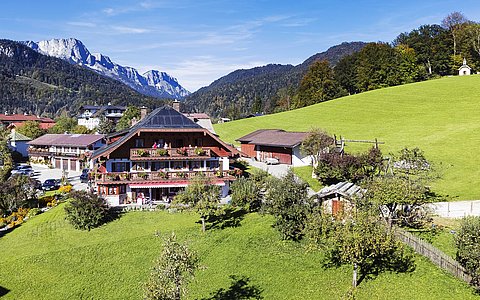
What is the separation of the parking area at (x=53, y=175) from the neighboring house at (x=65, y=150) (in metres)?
2.11

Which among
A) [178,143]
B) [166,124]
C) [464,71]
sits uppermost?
[464,71]

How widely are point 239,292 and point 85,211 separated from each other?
58.6ft

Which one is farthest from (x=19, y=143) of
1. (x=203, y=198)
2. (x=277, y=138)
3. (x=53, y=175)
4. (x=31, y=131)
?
(x=203, y=198)

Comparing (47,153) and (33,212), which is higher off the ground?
(47,153)

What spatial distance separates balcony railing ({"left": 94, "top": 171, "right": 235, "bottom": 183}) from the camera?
3900 cm

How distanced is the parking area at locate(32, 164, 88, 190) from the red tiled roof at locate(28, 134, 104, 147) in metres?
4.90

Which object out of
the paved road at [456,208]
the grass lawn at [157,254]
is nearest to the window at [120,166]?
the grass lawn at [157,254]

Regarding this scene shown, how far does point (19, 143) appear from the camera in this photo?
84250mm

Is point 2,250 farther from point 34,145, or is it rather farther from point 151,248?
point 34,145

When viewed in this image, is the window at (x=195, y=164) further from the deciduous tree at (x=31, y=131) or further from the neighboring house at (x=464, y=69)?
the neighboring house at (x=464, y=69)

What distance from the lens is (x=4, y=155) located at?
67.9 metres

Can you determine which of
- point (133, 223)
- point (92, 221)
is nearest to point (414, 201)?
point (133, 223)

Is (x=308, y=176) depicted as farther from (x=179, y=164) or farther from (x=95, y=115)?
(x=95, y=115)

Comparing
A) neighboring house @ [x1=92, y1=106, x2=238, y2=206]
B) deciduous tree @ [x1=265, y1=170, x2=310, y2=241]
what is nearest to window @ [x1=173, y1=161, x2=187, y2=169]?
neighboring house @ [x1=92, y1=106, x2=238, y2=206]
